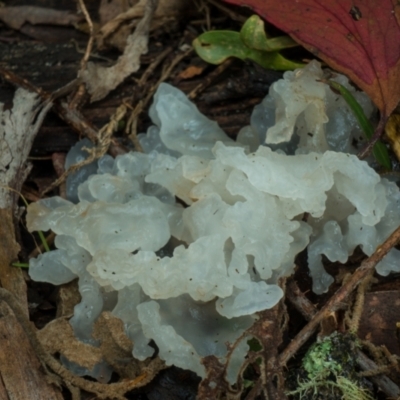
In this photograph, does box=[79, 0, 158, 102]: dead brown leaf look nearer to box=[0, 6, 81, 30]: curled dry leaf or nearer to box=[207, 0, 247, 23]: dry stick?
box=[207, 0, 247, 23]: dry stick

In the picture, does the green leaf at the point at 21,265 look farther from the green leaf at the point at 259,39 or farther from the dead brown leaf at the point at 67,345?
the green leaf at the point at 259,39

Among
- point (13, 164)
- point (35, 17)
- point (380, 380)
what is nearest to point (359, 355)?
point (380, 380)

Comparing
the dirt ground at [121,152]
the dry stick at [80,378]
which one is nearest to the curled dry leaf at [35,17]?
the dirt ground at [121,152]

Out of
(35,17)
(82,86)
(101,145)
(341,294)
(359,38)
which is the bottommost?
(341,294)

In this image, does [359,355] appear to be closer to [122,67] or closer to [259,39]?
[259,39]

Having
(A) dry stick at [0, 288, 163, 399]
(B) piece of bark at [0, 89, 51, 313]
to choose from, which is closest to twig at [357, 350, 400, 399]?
(A) dry stick at [0, 288, 163, 399]
